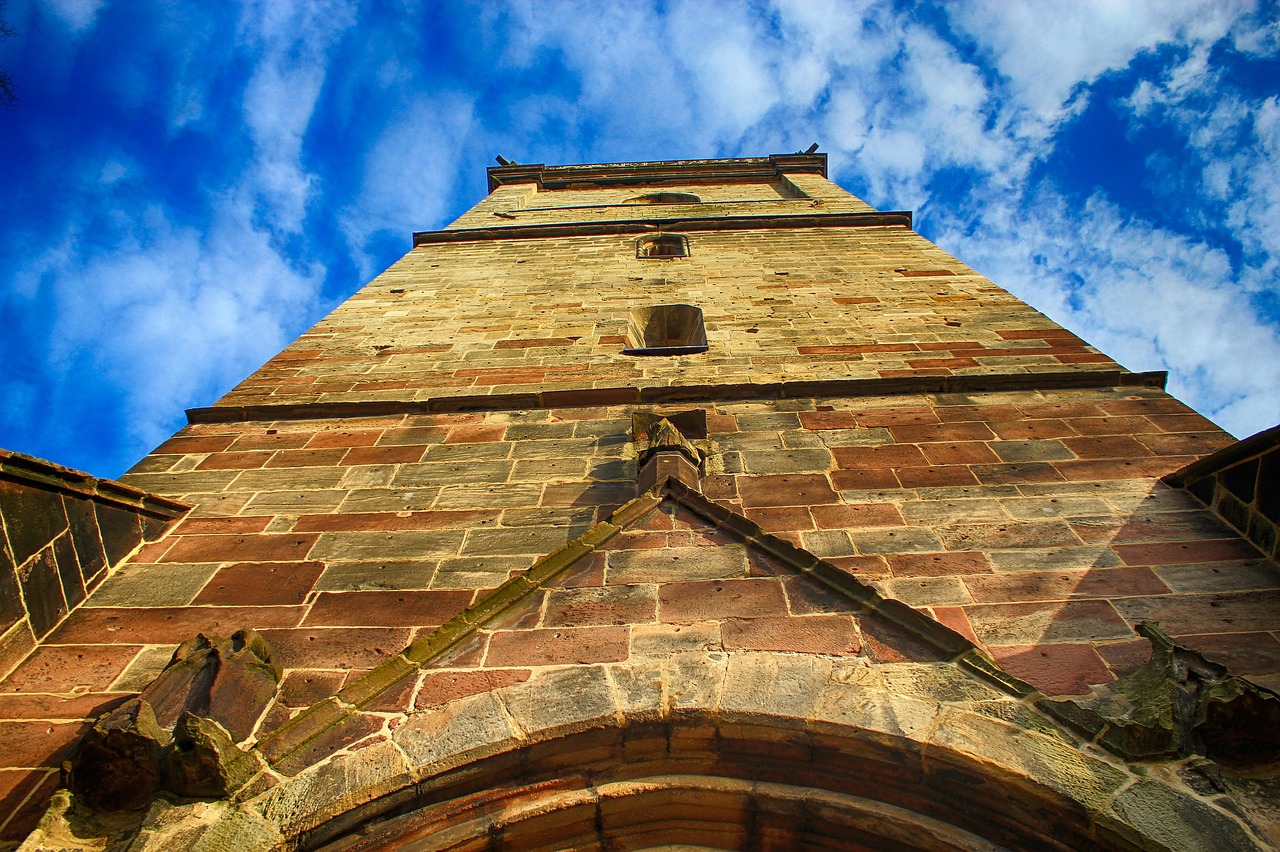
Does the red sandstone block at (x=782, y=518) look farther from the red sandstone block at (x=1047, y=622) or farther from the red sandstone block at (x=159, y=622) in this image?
the red sandstone block at (x=159, y=622)

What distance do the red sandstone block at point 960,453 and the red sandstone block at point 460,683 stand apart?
9.13 feet

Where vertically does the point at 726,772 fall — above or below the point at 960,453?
below

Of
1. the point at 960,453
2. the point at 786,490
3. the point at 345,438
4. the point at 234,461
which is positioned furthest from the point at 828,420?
the point at 234,461

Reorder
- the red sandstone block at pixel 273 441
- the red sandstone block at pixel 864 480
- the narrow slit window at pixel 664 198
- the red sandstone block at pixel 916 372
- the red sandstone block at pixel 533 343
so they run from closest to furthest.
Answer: the red sandstone block at pixel 864 480
the red sandstone block at pixel 273 441
the red sandstone block at pixel 916 372
the red sandstone block at pixel 533 343
the narrow slit window at pixel 664 198

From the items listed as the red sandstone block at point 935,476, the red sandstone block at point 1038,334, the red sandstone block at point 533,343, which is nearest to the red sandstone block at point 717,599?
the red sandstone block at point 935,476

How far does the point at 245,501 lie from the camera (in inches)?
169

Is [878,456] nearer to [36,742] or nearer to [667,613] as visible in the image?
[667,613]

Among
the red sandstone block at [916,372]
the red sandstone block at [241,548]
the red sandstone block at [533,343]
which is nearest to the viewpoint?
the red sandstone block at [241,548]

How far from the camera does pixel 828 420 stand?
4.89 meters

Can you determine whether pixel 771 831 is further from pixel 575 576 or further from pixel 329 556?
pixel 329 556

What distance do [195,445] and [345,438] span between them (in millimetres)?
968

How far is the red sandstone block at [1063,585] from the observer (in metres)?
3.27

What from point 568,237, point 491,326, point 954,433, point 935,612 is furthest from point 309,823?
point 568,237

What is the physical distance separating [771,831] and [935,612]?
1.20 m
